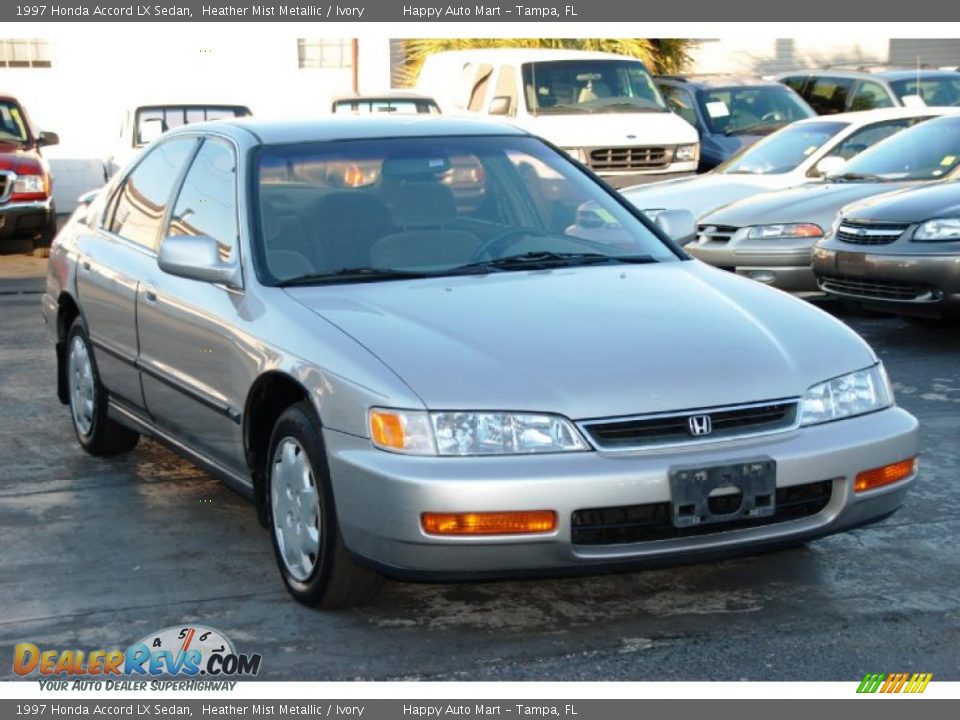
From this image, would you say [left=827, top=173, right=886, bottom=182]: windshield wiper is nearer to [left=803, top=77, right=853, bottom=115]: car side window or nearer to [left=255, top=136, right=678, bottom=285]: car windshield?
[left=255, top=136, right=678, bottom=285]: car windshield

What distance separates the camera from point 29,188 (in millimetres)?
16250

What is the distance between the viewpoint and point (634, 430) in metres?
4.70

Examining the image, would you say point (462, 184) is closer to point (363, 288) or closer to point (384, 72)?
point (363, 288)

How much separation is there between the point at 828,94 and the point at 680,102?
7.02ft

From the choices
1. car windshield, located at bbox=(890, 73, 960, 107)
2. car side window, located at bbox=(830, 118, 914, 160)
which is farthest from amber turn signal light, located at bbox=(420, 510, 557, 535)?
car windshield, located at bbox=(890, 73, 960, 107)

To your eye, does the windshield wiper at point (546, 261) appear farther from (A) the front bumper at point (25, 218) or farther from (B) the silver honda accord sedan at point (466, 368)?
(A) the front bumper at point (25, 218)

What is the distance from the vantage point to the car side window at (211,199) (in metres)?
5.93

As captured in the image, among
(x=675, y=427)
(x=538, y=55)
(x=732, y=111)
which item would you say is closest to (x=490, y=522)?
(x=675, y=427)

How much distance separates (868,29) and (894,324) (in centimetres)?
1678

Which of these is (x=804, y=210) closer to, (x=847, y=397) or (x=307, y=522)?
(x=847, y=397)

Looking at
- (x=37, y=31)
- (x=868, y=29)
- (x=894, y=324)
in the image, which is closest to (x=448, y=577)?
(x=894, y=324)

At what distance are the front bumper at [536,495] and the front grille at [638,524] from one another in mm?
16

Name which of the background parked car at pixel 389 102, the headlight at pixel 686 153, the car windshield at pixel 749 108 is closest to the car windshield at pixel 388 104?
the background parked car at pixel 389 102

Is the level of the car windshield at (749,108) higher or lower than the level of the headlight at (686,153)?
higher
